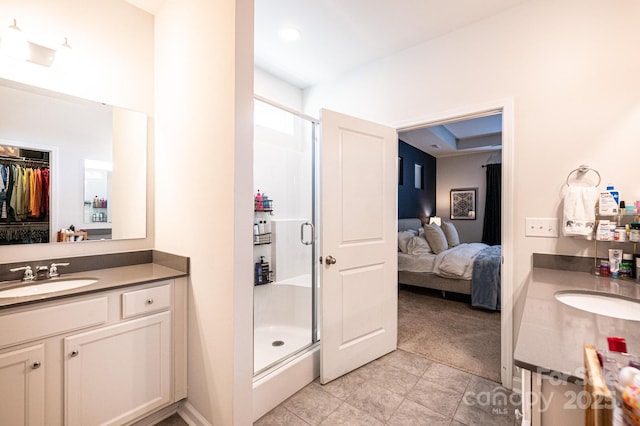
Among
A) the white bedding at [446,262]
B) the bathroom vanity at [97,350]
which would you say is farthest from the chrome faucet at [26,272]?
the white bedding at [446,262]

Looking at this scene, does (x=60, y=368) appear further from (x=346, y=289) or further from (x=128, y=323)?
(x=346, y=289)

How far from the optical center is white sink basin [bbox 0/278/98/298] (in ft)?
4.91

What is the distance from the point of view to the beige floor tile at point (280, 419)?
1663 millimetres

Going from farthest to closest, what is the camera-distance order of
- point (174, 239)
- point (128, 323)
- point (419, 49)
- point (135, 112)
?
point (419, 49) < point (135, 112) < point (174, 239) < point (128, 323)

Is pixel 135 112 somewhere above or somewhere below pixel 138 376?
above

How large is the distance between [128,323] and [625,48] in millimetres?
3208

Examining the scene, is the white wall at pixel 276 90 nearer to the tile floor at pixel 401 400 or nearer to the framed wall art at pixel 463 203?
the tile floor at pixel 401 400

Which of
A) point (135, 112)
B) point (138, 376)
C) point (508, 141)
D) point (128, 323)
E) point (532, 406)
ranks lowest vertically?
point (138, 376)

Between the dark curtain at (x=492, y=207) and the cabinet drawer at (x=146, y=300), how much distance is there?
653 centimetres

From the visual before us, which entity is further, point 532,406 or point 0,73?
point 0,73

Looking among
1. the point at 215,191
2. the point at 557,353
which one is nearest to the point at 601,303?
the point at 557,353

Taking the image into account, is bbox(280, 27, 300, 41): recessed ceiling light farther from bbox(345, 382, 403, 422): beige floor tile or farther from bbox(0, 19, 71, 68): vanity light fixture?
bbox(345, 382, 403, 422): beige floor tile

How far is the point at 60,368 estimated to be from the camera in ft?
4.35

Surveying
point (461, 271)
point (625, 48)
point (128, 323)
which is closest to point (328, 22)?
point (625, 48)
